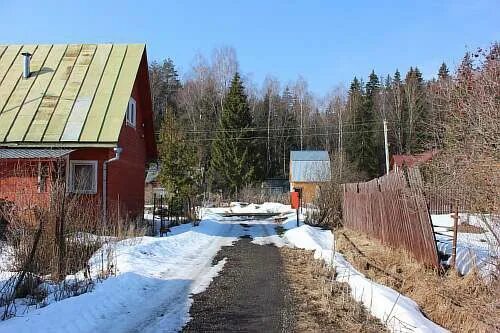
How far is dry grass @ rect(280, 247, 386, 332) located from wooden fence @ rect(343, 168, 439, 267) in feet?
6.56

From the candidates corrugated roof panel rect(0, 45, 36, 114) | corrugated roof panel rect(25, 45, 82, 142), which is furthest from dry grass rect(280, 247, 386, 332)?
corrugated roof panel rect(0, 45, 36, 114)

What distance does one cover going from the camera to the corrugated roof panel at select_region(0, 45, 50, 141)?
19.3m

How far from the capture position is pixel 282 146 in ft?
243

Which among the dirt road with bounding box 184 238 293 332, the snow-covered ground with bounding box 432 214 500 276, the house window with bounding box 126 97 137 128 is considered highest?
the house window with bounding box 126 97 137 128

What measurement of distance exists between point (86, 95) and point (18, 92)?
2.93 meters

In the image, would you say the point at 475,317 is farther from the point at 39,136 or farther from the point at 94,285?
the point at 39,136

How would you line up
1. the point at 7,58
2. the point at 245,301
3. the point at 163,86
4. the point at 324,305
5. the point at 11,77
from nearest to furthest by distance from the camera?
the point at 324,305 < the point at 245,301 < the point at 11,77 < the point at 7,58 < the point at 163,86

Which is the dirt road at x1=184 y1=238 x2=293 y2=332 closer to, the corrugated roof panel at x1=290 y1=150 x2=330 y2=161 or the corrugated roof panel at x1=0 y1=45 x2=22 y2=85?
the corrugated roof panel at x1=0 y1=45 x2=22 y2=85

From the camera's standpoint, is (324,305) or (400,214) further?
(400,214)

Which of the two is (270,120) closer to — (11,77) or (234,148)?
(234,148)

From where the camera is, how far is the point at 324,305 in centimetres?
823

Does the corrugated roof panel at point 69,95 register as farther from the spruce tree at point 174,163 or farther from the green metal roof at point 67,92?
the spruce tree at point 174,163

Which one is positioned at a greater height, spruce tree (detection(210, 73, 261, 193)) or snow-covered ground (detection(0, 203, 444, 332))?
spruce tree (detection(210, 73, 261, 193))

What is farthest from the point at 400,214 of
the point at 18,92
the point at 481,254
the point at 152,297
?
the point at 18,92
